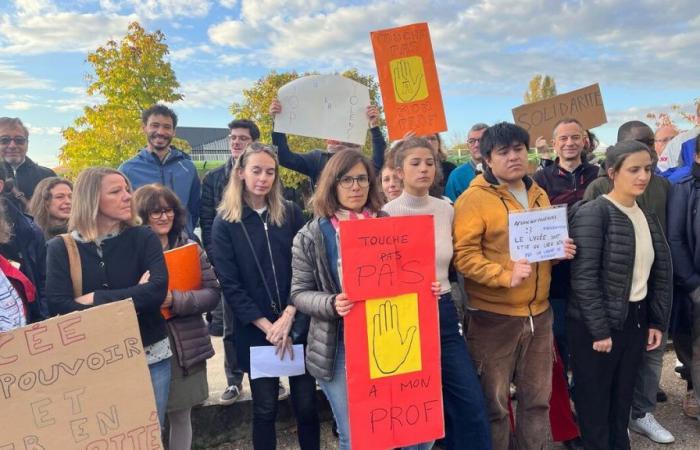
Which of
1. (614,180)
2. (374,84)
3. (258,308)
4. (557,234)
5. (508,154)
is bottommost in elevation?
(258,308)

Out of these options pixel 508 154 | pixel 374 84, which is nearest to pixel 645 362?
pixel 508 154

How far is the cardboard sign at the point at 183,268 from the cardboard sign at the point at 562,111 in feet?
12.3

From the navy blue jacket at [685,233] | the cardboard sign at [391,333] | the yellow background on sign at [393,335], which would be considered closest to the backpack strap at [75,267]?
the cardboard sign at [391,333]

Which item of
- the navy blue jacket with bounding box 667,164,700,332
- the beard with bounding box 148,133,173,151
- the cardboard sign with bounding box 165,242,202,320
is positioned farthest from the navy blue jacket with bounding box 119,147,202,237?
the navy blue jacket with bounding box 667,164,700,332

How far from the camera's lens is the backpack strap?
91.0 inches

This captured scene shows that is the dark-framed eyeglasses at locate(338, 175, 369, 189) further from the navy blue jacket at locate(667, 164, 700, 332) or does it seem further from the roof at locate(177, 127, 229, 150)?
the roof at locate(177, 127, 229, 150)

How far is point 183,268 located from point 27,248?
1.31 meters

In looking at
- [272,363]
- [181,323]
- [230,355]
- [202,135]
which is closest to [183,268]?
[181,323]

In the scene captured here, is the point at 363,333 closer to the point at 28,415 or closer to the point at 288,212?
the point at 288,212

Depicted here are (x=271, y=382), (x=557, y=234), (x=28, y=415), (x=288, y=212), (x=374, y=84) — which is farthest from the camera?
(x=374, y=84)

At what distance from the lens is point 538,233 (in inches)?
101

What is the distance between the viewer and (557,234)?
2627 millimetres

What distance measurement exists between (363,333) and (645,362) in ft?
8.01

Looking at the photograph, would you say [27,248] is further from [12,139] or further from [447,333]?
[447,333]
